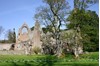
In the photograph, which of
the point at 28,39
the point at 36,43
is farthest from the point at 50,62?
the point at 28,39

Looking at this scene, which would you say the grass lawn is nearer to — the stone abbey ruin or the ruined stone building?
the stone abbey ruin

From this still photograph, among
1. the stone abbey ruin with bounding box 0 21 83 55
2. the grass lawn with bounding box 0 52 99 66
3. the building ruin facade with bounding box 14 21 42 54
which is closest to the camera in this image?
the grass lawn with bounding box 0 52 99 66

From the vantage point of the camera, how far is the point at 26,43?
246 ft

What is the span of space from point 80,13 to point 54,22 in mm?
6292

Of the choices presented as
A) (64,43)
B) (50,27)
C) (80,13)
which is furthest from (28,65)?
(64,43)

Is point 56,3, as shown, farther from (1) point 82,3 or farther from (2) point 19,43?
(2) point 19,43

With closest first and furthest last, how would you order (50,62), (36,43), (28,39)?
(50,62), (36,43), (28,39)

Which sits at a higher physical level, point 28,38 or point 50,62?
point 28,38

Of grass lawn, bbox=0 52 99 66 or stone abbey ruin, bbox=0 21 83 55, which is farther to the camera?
stone abbey ruin, bbox=0 21 83 55

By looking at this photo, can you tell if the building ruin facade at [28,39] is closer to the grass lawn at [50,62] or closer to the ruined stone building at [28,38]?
the ruined stone building at [28,38]

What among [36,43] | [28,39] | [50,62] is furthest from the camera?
[28,39]

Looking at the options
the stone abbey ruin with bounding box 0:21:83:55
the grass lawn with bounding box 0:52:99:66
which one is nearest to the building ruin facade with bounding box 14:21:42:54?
the stone abbey ruin with bounding box 0:21:83:55

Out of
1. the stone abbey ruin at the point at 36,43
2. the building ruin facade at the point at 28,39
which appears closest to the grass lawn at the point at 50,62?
the stone abbey ruin at the point at 36,43

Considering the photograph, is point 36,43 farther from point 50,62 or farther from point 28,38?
point 50,62
